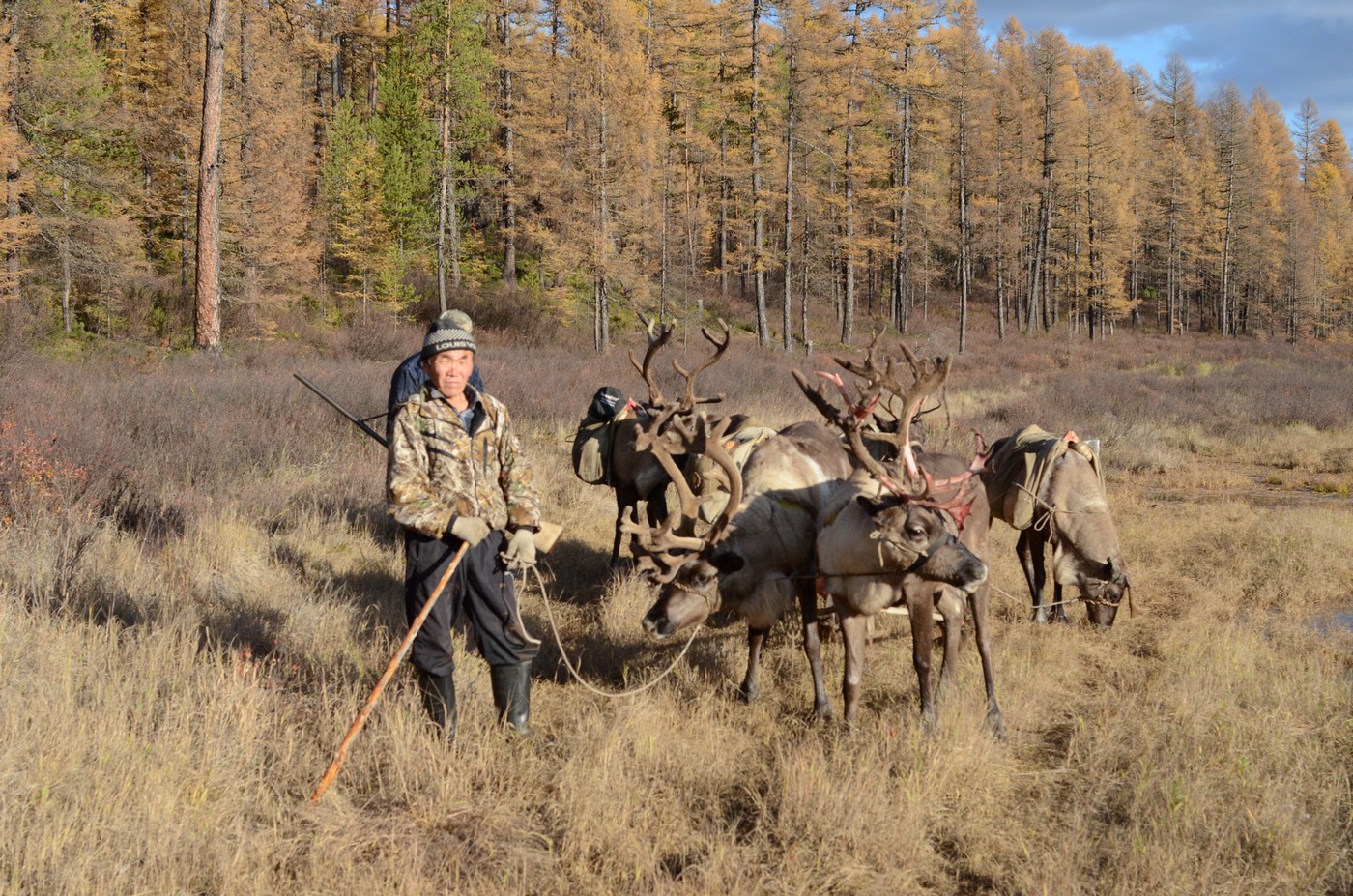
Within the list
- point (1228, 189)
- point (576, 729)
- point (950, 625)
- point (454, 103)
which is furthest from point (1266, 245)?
point (576, 729)

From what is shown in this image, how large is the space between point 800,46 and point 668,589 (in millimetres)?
28499

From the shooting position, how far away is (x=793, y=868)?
3324 millimetres

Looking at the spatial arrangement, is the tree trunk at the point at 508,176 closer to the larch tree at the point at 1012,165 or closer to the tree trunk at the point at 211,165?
the tree trunk at the point at 211,165

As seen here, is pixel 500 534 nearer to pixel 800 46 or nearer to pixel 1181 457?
pixel 1181 457

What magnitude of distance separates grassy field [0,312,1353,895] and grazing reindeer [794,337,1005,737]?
0.34 meters

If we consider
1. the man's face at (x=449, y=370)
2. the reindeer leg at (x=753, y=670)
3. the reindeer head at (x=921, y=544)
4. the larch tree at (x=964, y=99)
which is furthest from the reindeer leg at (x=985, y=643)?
the larch tree at (x=964, y=99)

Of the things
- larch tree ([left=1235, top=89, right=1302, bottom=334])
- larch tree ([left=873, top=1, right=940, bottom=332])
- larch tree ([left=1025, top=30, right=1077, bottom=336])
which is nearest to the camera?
larch tree ([left=873, top=1, right=940, bottom=332])

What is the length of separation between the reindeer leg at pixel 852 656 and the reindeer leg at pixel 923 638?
28 cm

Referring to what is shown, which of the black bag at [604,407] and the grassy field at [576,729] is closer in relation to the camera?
the grassy field at [576,729]

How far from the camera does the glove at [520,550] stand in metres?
4.00

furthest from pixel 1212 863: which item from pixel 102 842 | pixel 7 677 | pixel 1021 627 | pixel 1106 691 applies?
pixel 7 677

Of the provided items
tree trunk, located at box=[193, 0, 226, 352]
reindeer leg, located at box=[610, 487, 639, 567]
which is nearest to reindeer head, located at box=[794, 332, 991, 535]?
reindeer leg, located at box=[610, 487, 639, 567]

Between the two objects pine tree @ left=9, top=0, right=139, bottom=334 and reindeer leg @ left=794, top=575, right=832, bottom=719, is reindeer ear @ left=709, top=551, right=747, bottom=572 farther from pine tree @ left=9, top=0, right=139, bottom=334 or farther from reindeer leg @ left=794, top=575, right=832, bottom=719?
pine tree @ left=9, top=0, right=139, bottom=334

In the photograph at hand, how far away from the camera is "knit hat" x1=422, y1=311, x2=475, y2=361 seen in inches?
152
